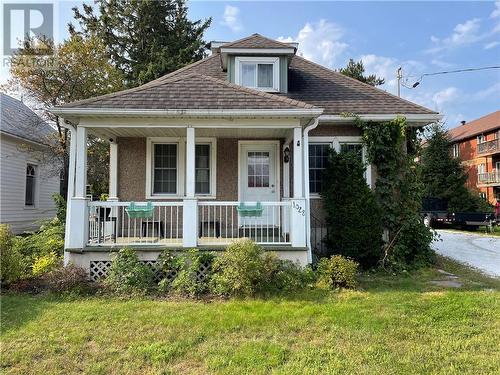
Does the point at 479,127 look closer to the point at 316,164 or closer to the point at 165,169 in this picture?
the point at 316,164

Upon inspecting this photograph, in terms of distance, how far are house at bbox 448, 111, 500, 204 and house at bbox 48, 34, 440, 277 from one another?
83.7 ft

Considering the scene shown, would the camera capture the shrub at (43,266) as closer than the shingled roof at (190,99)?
Yes

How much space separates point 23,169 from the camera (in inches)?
593

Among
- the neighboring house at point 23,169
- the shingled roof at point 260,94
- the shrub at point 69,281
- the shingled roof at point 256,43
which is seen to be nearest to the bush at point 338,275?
the shingled roof at point 260,94

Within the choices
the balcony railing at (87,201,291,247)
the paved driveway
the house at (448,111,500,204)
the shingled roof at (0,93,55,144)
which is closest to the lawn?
the balcony railing at (87,201,291,247)

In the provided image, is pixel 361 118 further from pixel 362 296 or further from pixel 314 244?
pixel 362 296

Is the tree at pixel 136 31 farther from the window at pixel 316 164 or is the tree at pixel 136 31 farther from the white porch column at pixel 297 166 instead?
the white porch column at pixel 297 166

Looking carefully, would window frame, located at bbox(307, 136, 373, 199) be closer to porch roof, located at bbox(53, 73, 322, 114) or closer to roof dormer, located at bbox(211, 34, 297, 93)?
roof dormer, located at bbox(211, 34, 297, 93)

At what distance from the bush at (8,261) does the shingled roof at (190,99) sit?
2.76 meters

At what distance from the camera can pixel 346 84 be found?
34.2 ft

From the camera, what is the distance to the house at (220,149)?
6961 millimetres

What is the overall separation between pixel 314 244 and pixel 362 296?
3.04m

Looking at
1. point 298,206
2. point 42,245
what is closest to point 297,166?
point 298,206

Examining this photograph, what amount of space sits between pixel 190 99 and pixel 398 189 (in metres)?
5.63
